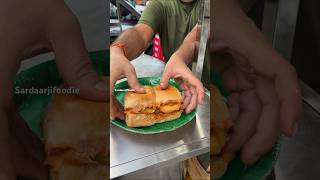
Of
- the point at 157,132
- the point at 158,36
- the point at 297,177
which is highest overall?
the point at 158,36

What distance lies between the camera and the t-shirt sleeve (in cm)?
54

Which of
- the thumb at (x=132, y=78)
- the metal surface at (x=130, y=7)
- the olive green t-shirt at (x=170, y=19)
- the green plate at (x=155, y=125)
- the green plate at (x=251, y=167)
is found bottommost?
the green plate at (x=251, y=167)

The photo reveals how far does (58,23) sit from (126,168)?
0.86 ft

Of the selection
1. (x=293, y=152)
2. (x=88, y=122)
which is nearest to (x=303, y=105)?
(x=293, y=152)

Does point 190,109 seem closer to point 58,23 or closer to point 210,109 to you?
point 210,109

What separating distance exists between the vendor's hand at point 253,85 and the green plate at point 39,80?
0.60 ft

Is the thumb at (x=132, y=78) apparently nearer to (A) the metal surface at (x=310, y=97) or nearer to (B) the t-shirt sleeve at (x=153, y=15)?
(B) the t-shirt sleeve at (x=153, y=15)

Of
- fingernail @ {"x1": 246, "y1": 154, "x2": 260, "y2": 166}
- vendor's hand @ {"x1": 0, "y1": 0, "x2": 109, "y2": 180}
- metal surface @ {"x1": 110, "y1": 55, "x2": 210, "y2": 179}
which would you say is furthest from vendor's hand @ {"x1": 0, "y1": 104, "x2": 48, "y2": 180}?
fingernail @ {"x1": 246, "y1": 154, "x2": 260, "y2": 166}

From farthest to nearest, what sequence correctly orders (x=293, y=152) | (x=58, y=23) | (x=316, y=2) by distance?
(x=293, y=152) → (x=316, y=2) → (x=58, y=23)

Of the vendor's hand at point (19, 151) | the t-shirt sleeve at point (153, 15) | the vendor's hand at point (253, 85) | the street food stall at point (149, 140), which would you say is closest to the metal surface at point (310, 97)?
the vendor's hand at point (253, 85)

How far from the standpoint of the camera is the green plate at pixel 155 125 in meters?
0.56

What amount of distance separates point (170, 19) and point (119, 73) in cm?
12

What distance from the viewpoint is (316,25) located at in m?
0.59

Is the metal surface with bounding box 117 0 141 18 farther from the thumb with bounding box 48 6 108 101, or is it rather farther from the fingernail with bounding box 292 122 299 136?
the fingernail with bounding box 292 122 299 136
